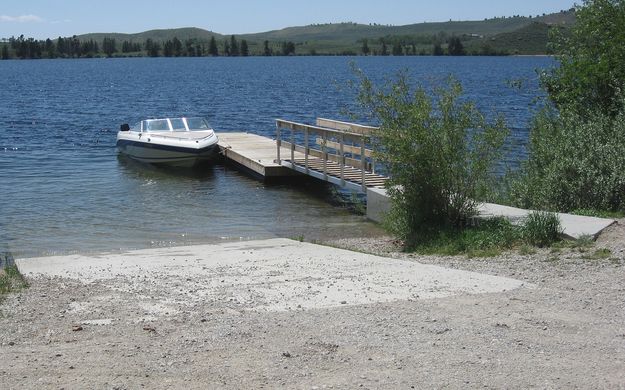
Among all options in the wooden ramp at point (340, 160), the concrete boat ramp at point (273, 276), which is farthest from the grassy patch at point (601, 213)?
the wooden ramp at point (340, 160)

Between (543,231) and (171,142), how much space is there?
1597 centimetres

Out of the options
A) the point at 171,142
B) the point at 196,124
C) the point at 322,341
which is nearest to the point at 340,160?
the point at 171,142

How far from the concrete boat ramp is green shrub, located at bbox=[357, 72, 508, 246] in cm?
148

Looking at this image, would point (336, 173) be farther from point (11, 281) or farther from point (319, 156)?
point (11, 281)

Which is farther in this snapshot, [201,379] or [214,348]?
[214,348]

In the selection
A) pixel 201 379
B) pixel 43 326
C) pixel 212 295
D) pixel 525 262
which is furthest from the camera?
pixel 525 262

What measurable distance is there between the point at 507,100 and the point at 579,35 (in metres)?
35.3

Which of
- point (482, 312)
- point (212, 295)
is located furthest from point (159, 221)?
point (482, 312)

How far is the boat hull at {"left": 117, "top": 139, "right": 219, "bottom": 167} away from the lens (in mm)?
24195

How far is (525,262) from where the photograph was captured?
9594 millimetres

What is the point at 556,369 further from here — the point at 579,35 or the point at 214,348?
the point at 579,35

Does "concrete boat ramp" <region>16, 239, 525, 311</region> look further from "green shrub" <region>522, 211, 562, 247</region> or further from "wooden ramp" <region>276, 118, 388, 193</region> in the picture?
"wooden ramp" <region>276, 118, 388, 193</region>

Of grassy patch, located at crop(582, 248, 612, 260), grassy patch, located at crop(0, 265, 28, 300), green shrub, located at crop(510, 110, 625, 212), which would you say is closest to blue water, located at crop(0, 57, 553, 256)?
green shrub, located at crop(510, 110, 625, 212)

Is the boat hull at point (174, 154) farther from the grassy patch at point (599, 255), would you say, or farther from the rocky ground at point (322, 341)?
the grassy patch at point (599, 255)
